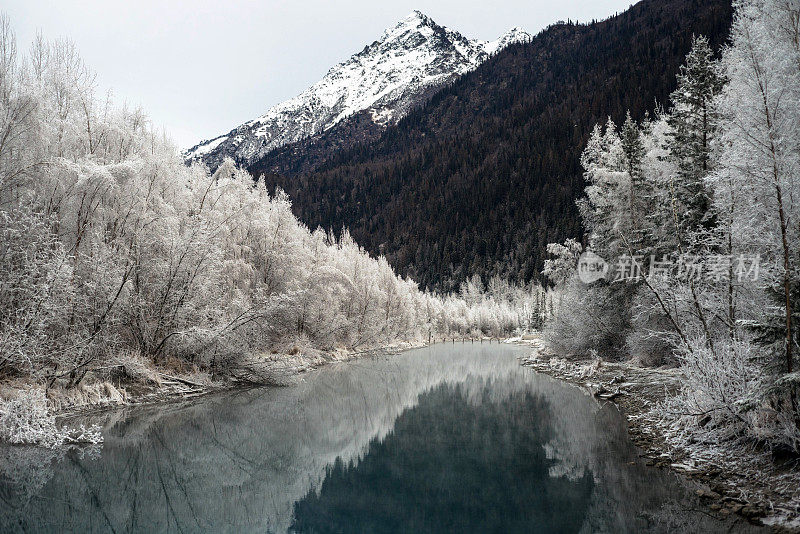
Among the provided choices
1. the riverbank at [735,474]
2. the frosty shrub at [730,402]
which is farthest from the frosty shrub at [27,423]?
the frosty shrub at [730,402]

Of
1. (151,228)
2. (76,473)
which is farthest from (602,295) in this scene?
(76,473)

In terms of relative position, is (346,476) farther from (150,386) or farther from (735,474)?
(150,386)

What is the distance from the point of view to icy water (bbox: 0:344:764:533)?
8359 millimetres

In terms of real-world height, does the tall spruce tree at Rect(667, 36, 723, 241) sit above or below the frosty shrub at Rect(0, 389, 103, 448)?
above

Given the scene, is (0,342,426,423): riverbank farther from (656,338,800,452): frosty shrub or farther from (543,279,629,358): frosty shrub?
(543,279,629,358): frosty shrub

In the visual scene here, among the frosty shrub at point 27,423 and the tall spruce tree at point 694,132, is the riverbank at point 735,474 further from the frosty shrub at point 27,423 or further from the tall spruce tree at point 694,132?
the frosty shrub at point 27,423

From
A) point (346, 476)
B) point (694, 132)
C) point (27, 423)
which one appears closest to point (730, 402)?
point (346, 476)

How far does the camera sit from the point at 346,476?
37.8ft

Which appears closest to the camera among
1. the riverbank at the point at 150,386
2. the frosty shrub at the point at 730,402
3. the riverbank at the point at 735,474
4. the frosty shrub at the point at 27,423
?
the riverbank at the point at 735,474

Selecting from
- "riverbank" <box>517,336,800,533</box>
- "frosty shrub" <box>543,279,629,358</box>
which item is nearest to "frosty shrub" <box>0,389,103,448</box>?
"riverbank" <box>517,336,800,533</box>

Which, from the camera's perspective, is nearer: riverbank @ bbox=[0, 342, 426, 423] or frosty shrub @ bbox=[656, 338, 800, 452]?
frosty shrub @ bbox=[656, 338, 800, 452]

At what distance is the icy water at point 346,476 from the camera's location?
8.36 meters

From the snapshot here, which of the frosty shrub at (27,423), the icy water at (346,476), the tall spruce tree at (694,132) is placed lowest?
the icy water at (346,476)

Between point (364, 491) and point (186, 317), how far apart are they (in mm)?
12895
